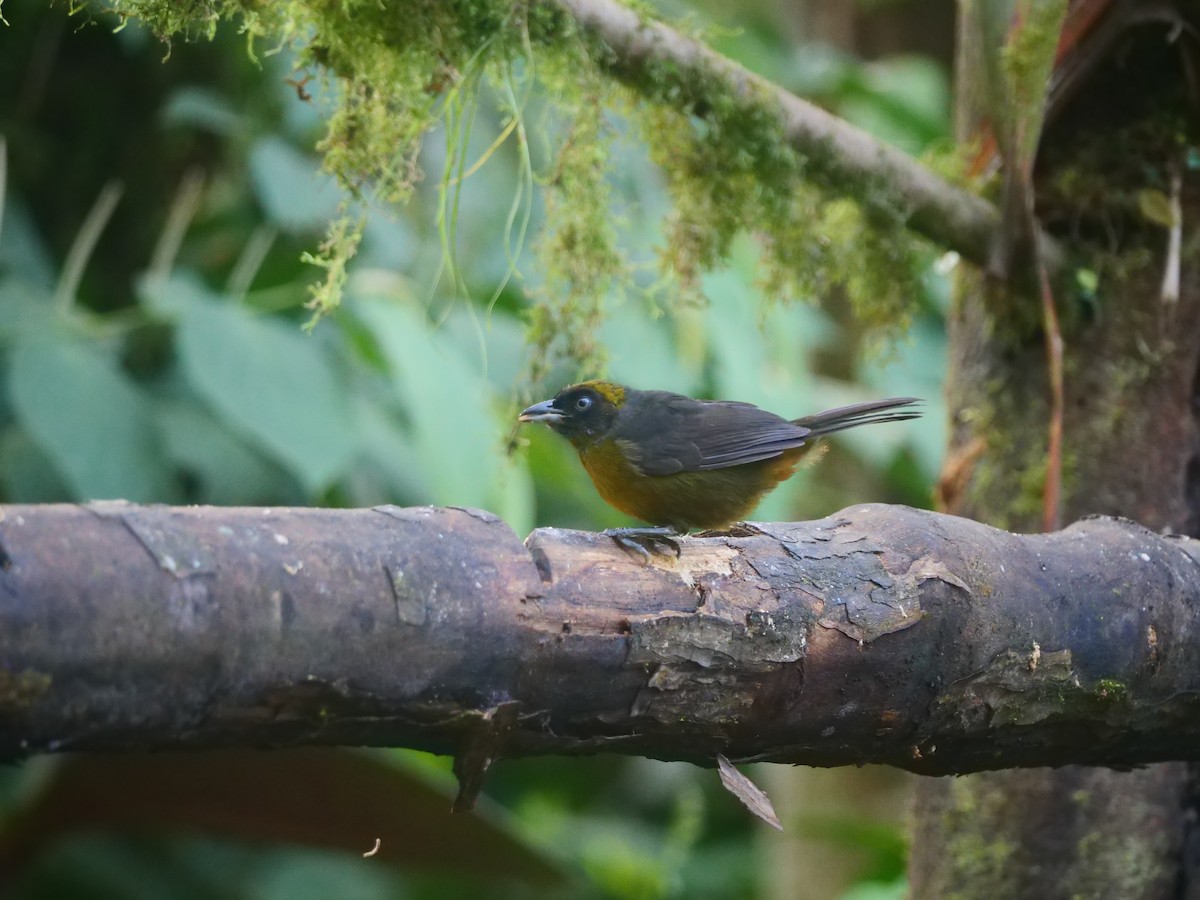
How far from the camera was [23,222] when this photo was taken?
5043mm

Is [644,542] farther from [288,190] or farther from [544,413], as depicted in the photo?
[288,190]

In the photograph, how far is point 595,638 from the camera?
175cm

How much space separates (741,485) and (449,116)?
3.71ft

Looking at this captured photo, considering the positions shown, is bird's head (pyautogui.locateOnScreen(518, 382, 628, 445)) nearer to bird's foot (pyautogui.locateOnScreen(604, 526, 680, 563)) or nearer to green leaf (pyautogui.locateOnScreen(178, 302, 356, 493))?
green leaf (pyautogui.locateOnScreen(178, 302, 356, 493))

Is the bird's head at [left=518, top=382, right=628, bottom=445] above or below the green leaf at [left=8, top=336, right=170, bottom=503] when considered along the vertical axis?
above

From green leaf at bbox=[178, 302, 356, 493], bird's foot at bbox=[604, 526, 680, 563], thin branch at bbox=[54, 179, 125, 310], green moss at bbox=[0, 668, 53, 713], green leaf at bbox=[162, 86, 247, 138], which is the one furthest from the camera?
green leaf at bbox=[162, 86, 247, 138]

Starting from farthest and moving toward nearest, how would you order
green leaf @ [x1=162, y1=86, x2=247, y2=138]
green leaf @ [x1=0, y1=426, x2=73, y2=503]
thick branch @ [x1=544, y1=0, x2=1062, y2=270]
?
green leaf @ [x1=162, y1=86, x2=247, y2=138] → green leaf @ [x1=0, y1=426, x2=73, y2=503] → thick branch @ [x1=544, y1=0, x2=1062, y2=270]

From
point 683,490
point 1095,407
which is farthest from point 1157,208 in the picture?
point 683,490

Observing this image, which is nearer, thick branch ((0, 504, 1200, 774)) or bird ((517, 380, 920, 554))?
thick branch ((0, 504, 1200, 774))

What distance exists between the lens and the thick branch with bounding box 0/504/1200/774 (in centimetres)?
142

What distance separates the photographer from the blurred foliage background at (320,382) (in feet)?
13.0

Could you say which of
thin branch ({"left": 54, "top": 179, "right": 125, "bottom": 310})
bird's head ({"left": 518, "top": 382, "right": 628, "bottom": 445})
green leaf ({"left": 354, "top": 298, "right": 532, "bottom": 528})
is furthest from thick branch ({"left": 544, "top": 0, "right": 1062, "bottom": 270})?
thin branch ({"left": 54, "top": 179, "right": 125, "bottom": 310})

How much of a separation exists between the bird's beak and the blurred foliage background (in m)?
0.11

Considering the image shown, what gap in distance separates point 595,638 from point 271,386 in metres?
2.47
